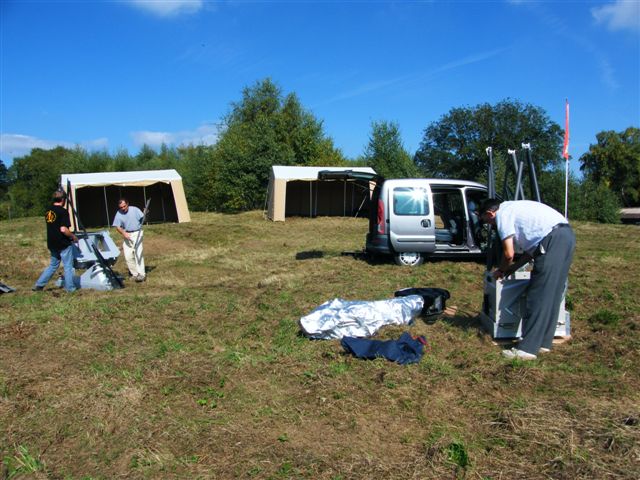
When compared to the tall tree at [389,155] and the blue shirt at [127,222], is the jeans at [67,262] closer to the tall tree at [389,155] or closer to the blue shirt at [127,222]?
the blue shirt at [127,222]

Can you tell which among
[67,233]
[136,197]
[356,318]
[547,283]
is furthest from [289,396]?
[136,197]

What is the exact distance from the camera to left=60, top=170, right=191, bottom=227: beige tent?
69.4 feet

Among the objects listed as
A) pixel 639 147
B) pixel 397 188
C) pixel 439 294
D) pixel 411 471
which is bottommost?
pixel 411 471

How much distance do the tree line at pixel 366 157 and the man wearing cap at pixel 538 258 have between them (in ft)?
69.5

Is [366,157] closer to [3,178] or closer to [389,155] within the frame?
[389,155]

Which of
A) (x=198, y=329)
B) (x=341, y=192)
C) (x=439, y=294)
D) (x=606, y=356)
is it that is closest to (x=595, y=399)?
(x=606, y=356)

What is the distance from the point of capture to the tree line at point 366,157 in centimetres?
2616

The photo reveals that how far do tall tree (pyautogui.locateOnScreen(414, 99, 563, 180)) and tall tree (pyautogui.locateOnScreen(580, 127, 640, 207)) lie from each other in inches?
205

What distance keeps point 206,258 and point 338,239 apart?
4652mm

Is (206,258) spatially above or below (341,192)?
below

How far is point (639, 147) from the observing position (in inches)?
1679

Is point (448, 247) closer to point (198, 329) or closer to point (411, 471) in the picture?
point (198, 329)

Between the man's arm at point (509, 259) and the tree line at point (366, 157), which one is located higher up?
the tree line at point (366, 157)

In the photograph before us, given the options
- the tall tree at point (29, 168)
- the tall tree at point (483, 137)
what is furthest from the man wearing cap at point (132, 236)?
→ the tall tree at point (29, 168)
